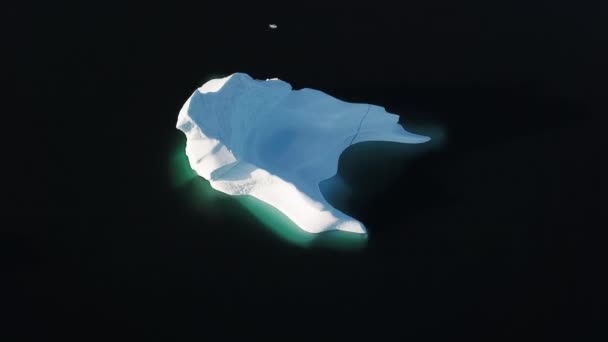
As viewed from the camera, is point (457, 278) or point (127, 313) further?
point (457, 278)

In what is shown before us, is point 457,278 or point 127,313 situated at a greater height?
point 457,278

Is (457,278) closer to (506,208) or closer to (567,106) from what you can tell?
(506,208)

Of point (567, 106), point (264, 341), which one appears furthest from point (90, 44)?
point (567, 106)

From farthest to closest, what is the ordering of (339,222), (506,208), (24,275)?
(506,208), (339,222), (24,275)
